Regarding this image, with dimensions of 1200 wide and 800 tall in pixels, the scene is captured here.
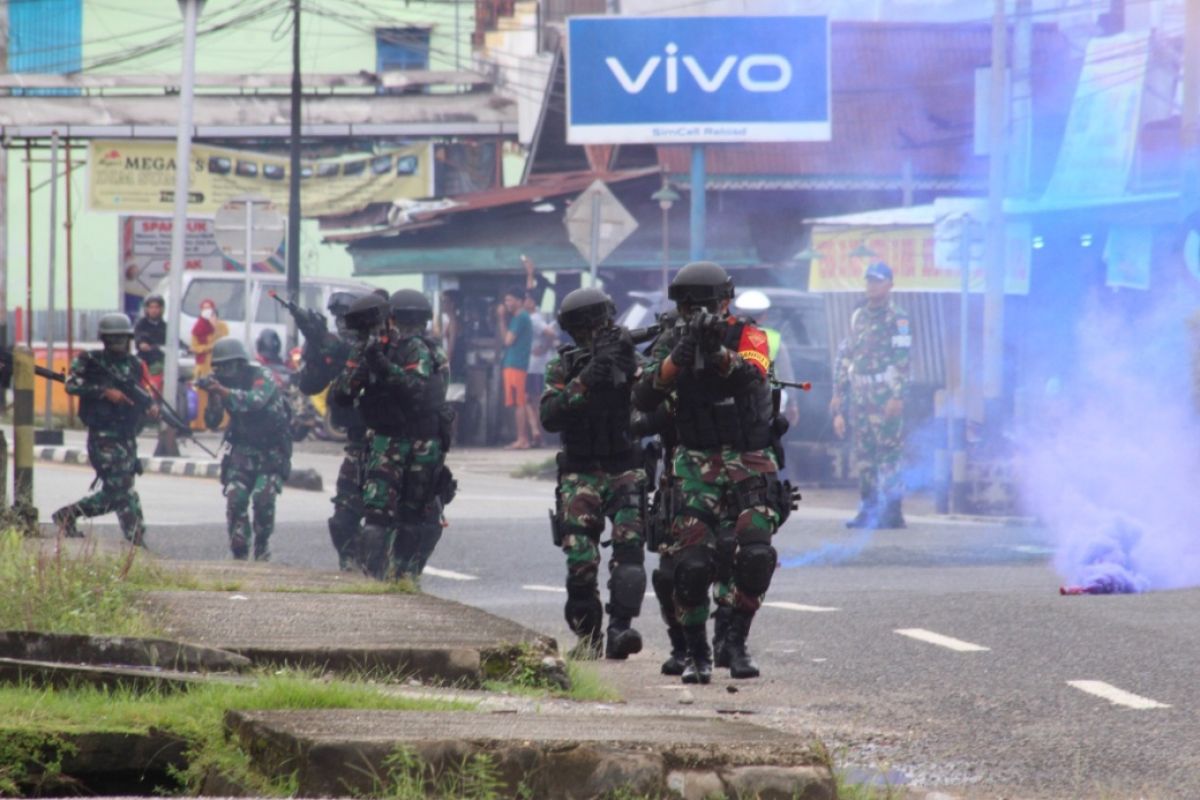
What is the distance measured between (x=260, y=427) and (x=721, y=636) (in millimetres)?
5247

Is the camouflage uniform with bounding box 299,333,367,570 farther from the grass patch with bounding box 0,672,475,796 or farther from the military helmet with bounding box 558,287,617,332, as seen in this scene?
the grass patch with bounding box 0,672,475,796

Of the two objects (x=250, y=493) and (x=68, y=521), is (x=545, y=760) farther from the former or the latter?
(x=250, y=493)

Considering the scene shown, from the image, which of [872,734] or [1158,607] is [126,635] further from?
[1158,607]

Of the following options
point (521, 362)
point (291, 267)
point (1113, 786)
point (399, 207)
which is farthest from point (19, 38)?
point (1113, 786)

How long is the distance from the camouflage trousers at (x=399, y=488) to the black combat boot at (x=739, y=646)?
108 inches

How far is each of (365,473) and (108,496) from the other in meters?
2.82

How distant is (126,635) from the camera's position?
20.9 ft

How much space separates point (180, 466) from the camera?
20812 millimetres

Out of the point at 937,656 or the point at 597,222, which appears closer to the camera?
the point at 937,656

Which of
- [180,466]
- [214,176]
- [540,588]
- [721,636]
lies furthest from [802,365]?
[214,176]

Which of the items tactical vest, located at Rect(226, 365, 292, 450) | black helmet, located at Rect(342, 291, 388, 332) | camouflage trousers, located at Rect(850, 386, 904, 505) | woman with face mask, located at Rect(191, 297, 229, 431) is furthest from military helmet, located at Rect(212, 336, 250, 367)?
woman with face mask, located at Rect(191, 297, 229, 431)

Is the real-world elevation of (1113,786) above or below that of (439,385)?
below

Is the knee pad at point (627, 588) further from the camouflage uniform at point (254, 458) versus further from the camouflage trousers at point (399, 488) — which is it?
the camouflage uniform at point (254, 458)

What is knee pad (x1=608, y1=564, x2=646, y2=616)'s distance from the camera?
819 centimetres
